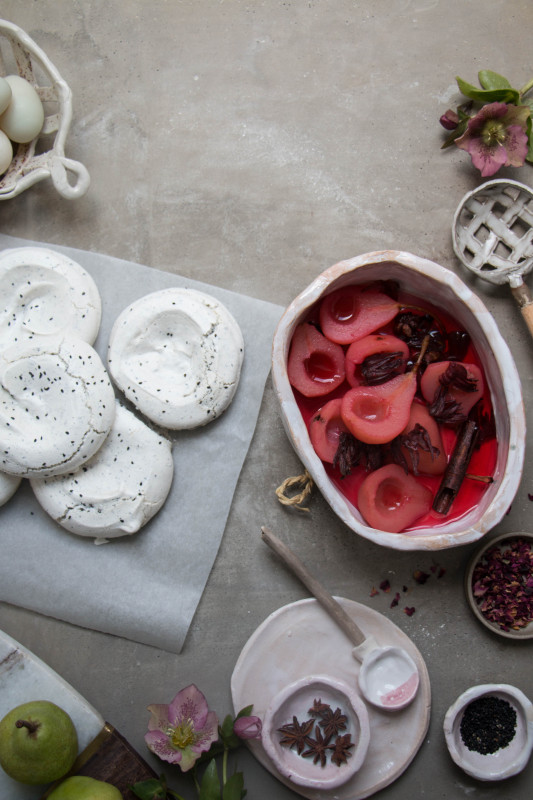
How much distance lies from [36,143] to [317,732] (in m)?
1.50

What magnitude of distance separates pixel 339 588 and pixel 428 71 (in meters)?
1.27

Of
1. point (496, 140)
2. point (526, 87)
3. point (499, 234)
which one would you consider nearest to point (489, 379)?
point (499, 234)

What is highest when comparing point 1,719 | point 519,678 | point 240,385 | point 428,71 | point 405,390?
point 428,71

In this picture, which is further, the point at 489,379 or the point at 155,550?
the point at 155,550

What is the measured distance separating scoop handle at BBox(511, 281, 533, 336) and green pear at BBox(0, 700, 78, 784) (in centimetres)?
131

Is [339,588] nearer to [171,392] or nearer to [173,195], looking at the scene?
[171,392]

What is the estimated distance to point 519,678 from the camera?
146cm

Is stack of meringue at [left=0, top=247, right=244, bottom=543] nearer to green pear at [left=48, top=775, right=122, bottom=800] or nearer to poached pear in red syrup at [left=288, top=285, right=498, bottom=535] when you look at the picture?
poached pear in red syrup at [left=288, top=285, right=498, bottom=535]

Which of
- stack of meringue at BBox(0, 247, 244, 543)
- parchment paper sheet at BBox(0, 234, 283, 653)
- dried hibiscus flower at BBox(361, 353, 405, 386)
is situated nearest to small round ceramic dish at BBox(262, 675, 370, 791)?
parchment paper sheet at BBox(0, 234, 283, 653)

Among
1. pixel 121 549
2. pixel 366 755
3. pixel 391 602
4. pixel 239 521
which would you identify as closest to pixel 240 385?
pixel 239 521

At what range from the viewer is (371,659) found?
140 centimetres

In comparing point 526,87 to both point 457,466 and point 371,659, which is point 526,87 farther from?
point 371,659

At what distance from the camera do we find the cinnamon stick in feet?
4.35

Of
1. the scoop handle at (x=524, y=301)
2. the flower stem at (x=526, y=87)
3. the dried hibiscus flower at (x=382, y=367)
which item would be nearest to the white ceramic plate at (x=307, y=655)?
the dried hibiscus flower at (x=382, y=367)
